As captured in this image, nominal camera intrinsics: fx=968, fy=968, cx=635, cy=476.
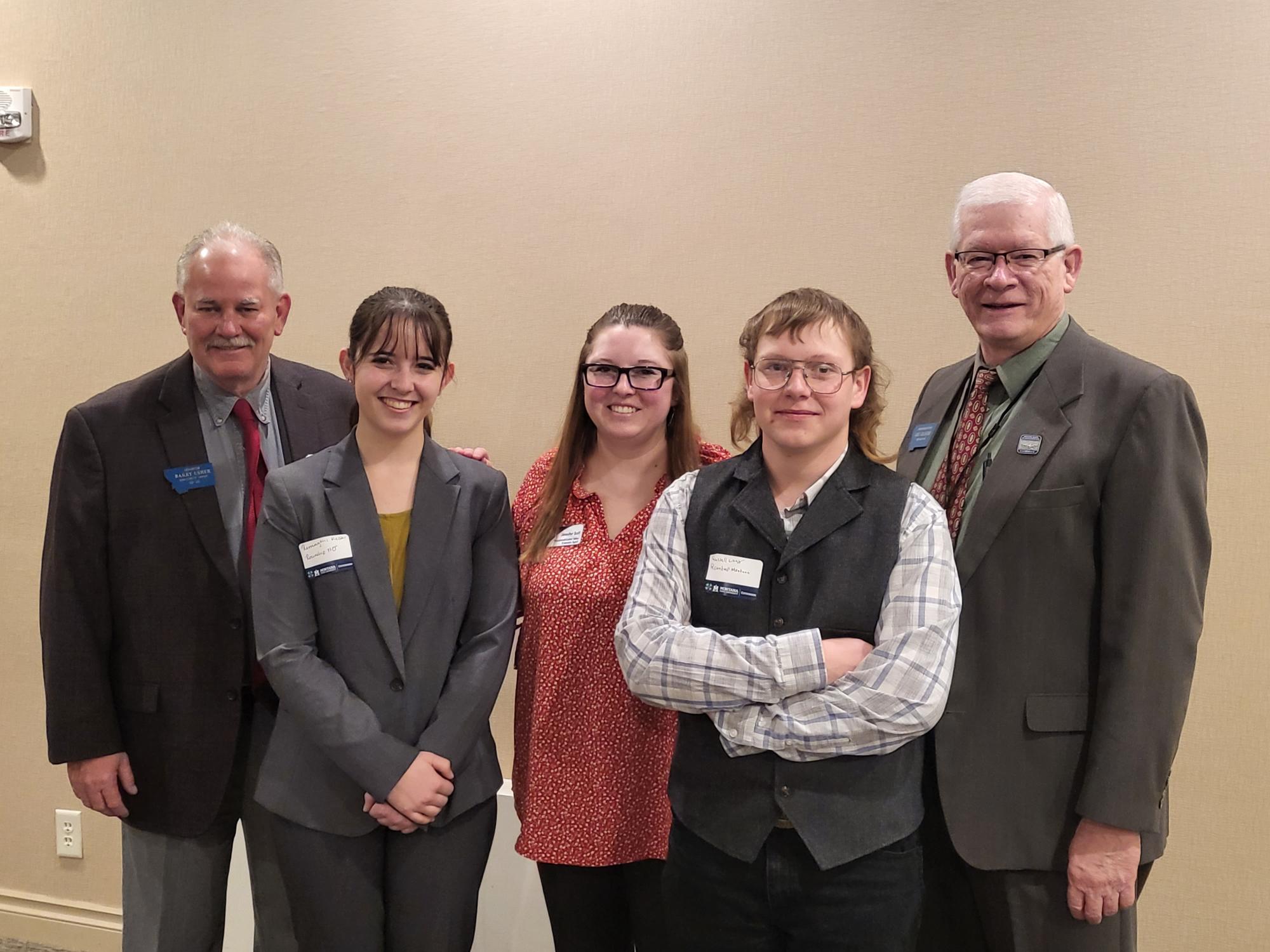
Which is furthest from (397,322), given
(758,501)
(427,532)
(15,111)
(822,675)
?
(15,111)

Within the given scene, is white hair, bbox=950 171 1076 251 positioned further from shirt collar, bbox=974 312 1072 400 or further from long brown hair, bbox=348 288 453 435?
long brown hair, bbox=348 288 453 435

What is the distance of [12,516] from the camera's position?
10.5 feet

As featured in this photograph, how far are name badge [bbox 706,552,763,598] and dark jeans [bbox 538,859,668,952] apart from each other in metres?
0.58

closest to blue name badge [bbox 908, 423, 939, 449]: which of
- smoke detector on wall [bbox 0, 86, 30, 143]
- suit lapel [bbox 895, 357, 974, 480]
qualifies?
suit lapel [bbox 895, 357, 974, 480]

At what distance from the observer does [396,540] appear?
177cm

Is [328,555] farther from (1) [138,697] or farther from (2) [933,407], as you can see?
(2) [933,407]

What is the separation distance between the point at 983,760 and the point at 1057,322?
78cm

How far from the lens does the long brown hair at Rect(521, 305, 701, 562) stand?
→ 1894 mm

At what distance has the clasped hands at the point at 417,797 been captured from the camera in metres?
1.63

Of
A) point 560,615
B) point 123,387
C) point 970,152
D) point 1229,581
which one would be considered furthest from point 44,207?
point 1229,581

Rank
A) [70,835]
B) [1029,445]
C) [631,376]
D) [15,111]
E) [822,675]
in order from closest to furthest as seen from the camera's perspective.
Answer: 1. [822,675]
2. [1029,445]
3. [631,376]
4. [15,111]
5. [70,835]

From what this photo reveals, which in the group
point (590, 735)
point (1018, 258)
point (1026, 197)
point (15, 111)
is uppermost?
point (15, 111)

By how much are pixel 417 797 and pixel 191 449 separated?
34.8 inches

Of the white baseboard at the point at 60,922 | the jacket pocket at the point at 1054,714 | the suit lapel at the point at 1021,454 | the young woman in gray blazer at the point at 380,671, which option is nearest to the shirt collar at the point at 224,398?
the young woman in gray blazer at the point at 380,671
